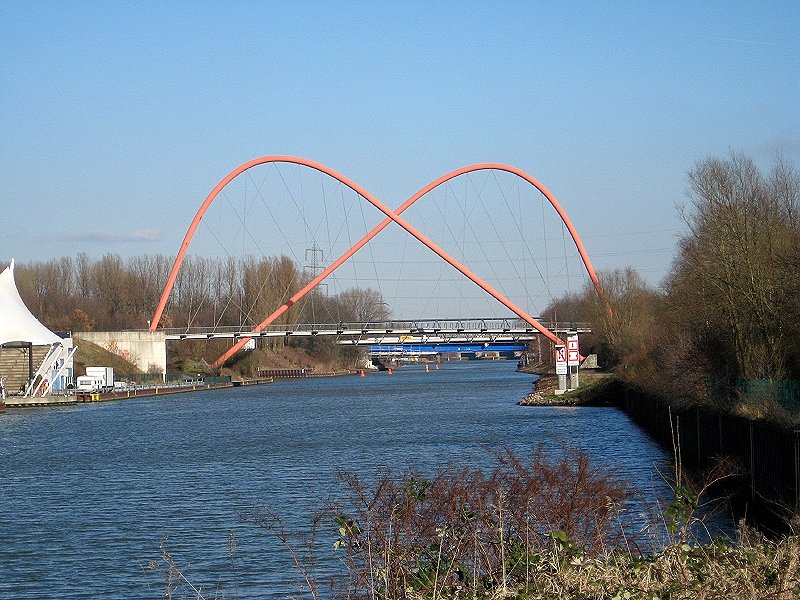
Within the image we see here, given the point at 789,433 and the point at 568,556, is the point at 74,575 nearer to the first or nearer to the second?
the point at 568,556

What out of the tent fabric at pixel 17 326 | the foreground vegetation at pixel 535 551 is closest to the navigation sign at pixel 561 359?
the tent fabric at pixel 17 326

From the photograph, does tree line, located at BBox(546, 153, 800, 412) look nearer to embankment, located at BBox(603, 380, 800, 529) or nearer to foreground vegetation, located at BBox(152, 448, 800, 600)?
embankment, located at BBox(603, 380, 800, 529)

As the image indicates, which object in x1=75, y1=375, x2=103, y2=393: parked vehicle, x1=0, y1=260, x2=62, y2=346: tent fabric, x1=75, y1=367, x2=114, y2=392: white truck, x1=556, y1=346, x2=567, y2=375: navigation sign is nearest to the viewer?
x1=556, y1=346, x2=567, y2=375: navigation sign

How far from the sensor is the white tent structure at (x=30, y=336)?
2532 inches

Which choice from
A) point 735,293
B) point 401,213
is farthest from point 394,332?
point 735,293

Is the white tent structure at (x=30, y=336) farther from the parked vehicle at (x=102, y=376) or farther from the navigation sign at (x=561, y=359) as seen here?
the navigation sign at (x=561, y=359)

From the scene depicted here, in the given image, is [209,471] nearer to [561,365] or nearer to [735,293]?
[735,293]

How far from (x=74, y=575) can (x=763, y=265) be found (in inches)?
816

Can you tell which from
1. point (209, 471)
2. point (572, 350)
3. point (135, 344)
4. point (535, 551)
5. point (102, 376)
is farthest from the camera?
point (135, 344)

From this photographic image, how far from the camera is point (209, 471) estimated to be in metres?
29.7

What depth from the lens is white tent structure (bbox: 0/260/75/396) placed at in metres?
64.3

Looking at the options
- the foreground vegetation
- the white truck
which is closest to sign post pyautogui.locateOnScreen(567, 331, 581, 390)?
the white truck

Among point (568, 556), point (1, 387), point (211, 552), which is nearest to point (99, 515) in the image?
point (211, 552)

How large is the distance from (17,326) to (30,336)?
111 cm
